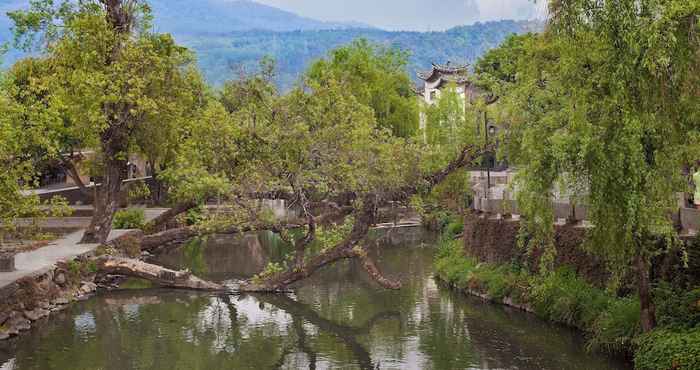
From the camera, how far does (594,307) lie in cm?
2038

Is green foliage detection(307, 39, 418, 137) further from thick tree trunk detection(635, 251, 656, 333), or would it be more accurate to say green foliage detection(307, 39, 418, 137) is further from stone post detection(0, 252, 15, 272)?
thick tree trunk detection(635, 251, 656, 333)

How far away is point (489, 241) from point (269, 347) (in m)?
9.63

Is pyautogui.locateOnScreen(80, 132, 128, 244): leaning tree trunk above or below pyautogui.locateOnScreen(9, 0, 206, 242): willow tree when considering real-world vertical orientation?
below

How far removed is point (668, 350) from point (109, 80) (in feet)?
72.0

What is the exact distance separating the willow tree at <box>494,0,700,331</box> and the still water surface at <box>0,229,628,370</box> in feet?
12.4

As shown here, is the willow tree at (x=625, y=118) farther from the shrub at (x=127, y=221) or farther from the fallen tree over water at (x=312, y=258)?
the shrub at (x=127, y=221)

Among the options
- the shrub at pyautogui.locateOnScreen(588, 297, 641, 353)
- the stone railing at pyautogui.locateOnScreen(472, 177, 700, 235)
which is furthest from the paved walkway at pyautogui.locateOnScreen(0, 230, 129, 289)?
the shrub at pyautogui.locateOnScreen(588, 297, 641, 353)

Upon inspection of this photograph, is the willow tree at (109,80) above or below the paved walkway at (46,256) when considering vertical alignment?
above

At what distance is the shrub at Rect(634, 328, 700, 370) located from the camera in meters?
14.7

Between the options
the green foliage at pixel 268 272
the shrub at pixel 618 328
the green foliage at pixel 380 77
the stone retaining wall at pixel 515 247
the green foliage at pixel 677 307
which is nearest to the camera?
the green foliage at pixel 677 307

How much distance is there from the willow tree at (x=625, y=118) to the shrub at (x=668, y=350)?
0.75 m

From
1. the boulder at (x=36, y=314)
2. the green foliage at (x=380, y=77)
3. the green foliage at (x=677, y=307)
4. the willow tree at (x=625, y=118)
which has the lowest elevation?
the boulder at (x=36, y=314)

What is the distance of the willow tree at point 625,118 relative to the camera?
1539 cm

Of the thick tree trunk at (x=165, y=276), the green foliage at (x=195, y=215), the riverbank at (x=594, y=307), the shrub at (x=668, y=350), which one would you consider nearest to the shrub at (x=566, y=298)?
the riverbank at (x=594, y=307)
